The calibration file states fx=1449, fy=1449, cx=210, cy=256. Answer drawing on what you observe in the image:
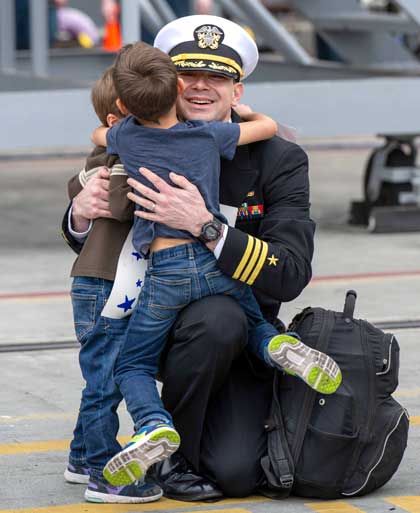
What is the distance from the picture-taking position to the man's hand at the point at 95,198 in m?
4.54

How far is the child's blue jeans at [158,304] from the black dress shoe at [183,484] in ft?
1.02

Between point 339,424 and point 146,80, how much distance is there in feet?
3.99

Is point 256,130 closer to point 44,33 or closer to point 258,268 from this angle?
point 258,268

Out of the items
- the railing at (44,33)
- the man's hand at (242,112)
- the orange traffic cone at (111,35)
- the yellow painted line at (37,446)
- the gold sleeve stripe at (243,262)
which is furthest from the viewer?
the orange traffic cone at (111,35)

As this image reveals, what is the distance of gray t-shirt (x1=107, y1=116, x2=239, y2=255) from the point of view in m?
4.34

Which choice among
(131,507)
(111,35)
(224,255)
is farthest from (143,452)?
(111,35)

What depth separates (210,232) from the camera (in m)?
4.39

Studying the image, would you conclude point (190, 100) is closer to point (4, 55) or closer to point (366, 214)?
point (366, 214)

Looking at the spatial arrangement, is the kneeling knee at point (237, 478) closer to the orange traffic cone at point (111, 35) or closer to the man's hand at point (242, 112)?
the man's hand at point (242, 112)

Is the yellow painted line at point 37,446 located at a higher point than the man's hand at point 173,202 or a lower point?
lower

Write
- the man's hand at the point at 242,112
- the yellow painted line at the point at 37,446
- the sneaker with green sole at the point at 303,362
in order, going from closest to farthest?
the sneaker with green sole at the point at 303,362, the man's hand at the point at 242,112, the yellow painted line at the point at 37,446

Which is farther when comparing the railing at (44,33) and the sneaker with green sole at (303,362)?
the railing at (44,33)

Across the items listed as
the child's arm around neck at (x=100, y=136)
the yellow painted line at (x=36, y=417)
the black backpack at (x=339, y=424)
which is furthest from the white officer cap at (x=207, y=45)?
the yellow painted line at (x=36, y=417)

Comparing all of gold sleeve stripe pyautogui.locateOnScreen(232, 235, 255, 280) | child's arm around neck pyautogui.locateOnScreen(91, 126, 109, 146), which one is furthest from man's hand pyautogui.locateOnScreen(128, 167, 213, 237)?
child's arm around neck pyautogui.locateOnScreen(91, 126, 109, 146)
